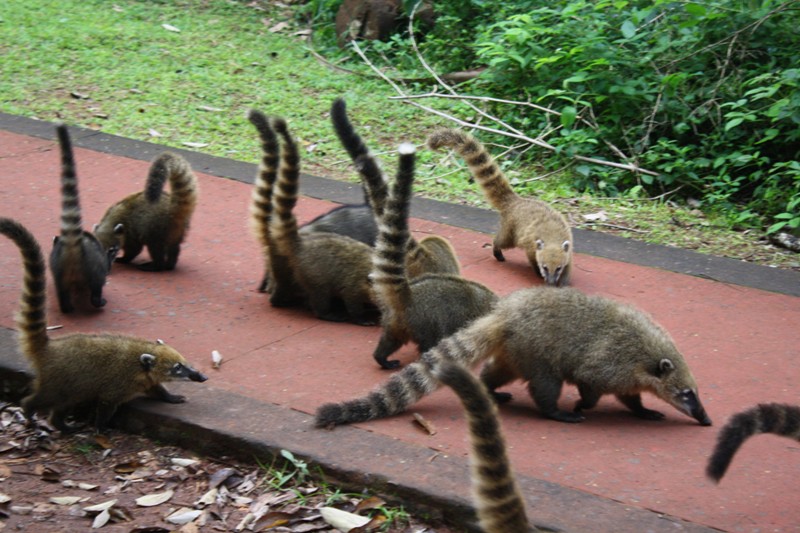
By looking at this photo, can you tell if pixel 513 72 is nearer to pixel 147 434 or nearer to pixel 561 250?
pixel 561 250

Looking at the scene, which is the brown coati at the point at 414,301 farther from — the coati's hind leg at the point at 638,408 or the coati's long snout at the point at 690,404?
the coati's long snout at the point at 690,404

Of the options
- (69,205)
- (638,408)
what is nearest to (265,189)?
(69,205)

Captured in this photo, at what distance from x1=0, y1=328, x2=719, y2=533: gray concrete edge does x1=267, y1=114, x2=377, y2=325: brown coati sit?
101 cm

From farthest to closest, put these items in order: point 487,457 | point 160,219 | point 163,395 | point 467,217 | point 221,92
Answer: point 221,92 → point 467,217 → point 160,219 → point 163,395 → point 487,457

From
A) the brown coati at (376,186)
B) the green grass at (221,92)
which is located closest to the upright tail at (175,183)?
the brown coati at (376,186)

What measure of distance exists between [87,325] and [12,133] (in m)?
3.95

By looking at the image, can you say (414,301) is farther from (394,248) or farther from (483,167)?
(483,167)

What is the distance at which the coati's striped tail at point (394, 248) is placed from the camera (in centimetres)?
438

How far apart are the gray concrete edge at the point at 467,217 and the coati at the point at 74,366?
301 cm

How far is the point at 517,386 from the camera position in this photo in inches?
191

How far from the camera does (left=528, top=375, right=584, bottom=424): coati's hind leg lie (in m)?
4.31

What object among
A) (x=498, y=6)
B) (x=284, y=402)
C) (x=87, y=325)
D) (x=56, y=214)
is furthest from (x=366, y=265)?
(x=498, y=6)

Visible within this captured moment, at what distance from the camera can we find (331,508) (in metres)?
3.77

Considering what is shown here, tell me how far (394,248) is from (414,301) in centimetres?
28
